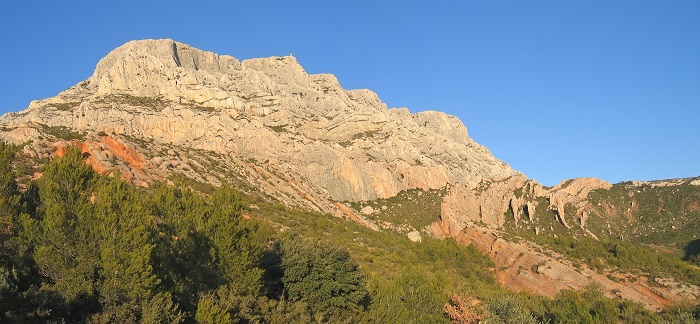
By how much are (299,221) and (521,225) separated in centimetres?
4251

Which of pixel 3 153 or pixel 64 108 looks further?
pixel 64 108

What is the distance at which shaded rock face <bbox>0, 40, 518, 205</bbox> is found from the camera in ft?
235

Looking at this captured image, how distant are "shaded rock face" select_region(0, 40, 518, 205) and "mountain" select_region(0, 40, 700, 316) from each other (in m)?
0.22

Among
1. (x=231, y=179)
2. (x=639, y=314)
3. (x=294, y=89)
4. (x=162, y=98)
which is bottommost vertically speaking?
(x=639, y=314)

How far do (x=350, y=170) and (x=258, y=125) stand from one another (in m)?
15.8

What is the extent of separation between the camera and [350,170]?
7675 cm

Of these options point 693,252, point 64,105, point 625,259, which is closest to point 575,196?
point 693,252

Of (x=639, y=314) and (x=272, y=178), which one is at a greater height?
(x=272, y=178)

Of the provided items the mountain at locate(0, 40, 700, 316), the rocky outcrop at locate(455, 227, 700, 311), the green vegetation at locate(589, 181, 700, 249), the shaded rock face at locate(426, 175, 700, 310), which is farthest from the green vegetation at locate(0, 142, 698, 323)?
the green vegetation at locate(589, 181, 700, 249)

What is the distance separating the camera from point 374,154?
8369 centimetres

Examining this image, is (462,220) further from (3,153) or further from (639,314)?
(3,153)

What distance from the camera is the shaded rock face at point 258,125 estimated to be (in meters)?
71.7

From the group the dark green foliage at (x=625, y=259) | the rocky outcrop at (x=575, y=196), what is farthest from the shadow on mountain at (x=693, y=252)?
the rocky outcrop at (x=575, y=196)

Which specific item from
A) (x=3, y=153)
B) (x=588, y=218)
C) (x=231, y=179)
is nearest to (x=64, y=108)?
(x=231, y=179)
